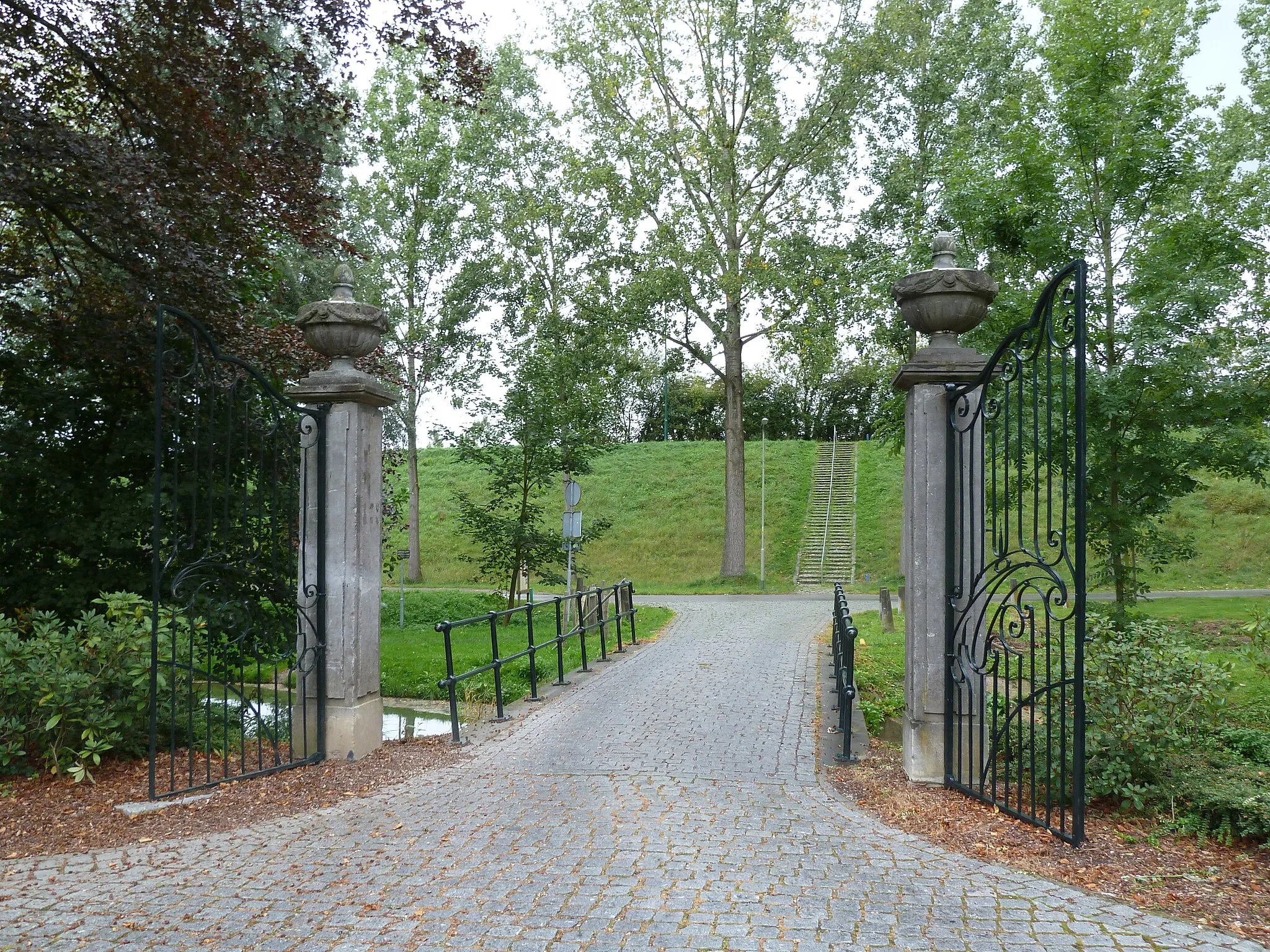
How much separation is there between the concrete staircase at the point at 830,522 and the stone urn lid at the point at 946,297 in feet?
67.6

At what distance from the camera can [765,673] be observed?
10664mm

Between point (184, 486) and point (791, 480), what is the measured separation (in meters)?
28.1

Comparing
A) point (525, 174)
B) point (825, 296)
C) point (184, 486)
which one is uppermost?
point (525, 174)

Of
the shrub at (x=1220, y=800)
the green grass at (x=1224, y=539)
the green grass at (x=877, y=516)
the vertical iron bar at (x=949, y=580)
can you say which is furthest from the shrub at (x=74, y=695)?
the green grass at (x=1224, y=539)

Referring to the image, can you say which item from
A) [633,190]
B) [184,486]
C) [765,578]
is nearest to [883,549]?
[765,578]

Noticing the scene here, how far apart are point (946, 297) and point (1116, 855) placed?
3.21m

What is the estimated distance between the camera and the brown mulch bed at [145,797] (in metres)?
4.86

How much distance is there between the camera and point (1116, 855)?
4.44 metres

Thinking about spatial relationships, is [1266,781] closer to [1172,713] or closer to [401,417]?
[1172,713]

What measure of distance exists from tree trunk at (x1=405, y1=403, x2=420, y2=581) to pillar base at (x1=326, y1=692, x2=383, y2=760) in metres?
20.1

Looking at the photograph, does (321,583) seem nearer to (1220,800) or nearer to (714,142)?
(1220,800)

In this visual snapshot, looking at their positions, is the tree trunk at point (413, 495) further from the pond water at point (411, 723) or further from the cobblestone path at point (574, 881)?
the cobblestone path at point (574, 881)

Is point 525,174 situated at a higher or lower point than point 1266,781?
higher

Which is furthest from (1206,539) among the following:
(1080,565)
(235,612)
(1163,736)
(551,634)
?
(235,612)
